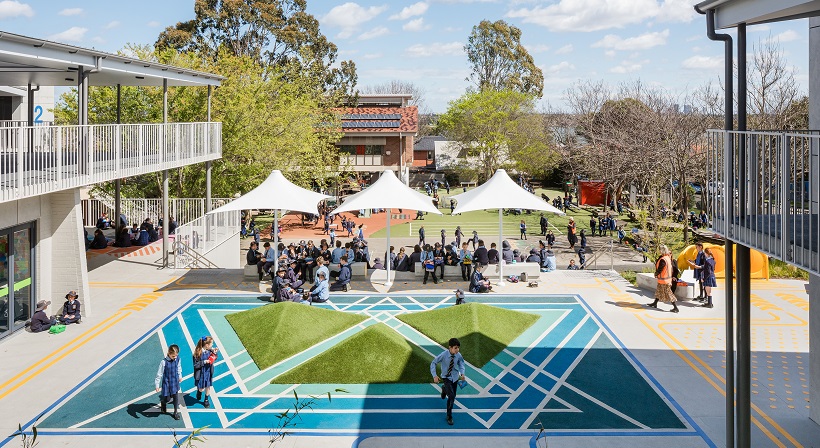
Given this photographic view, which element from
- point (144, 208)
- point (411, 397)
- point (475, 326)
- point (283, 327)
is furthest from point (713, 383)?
point (144, 208)

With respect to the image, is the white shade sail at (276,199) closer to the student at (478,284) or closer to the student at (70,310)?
the student at (478,284)

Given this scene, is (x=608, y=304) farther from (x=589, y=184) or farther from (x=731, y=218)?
(x=589, y=184)

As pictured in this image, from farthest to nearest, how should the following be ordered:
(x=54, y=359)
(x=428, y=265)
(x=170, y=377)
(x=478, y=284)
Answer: (x=428, y=265)
(x=478, y=284)
(x=54, y=359)
(x=170, y=377)

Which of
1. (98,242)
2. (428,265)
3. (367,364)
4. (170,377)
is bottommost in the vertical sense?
(367,364)

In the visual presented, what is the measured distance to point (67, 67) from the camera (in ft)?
63.9

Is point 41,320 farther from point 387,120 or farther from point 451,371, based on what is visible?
point 387,120

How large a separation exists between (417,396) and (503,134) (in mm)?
55001

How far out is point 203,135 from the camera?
2898 cm

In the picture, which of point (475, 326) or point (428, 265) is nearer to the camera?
point (475, 326)

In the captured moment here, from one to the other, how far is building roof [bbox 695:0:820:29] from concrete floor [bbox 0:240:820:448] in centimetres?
639

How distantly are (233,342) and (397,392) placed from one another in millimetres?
4944

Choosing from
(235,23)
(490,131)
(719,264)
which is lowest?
(719,264)

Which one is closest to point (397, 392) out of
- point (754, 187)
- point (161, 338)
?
point (161, 338)

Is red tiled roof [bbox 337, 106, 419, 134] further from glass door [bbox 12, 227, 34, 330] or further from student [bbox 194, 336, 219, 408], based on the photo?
student [bbox 194, 336, 219, 408]
